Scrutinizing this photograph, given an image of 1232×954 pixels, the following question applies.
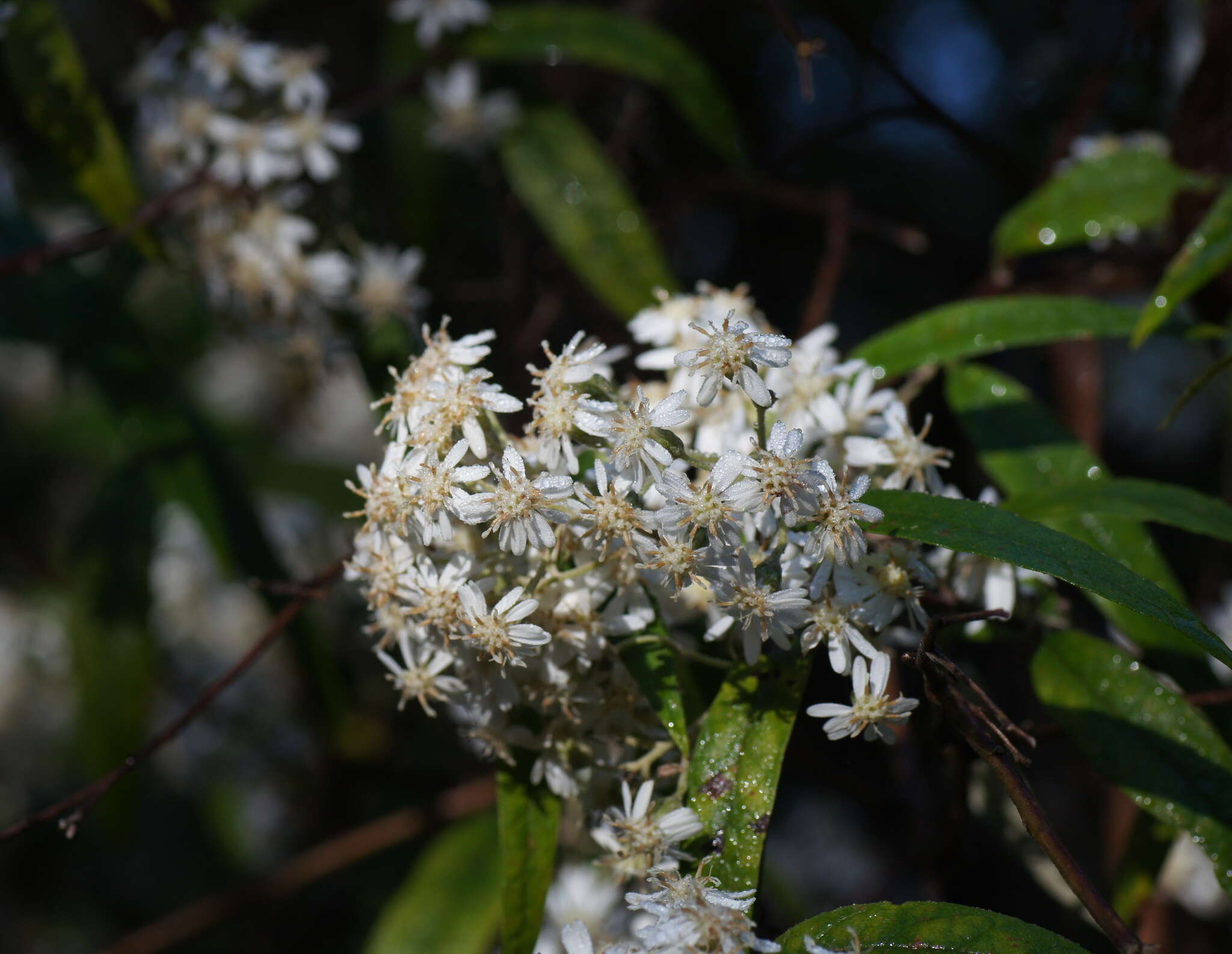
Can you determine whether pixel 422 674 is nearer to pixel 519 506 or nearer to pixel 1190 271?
pixel 519 506

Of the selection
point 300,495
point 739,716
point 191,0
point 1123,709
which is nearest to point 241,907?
point 300,495

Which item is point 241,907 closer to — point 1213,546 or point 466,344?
point 466,344

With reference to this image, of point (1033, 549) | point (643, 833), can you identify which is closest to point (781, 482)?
point (1033, 549)

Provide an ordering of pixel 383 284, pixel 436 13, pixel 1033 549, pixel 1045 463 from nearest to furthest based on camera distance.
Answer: pixel 1033 549 < pixel 1045 463 < pixel 383 284 < pixel 436 13

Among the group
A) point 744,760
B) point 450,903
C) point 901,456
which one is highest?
point 901,456

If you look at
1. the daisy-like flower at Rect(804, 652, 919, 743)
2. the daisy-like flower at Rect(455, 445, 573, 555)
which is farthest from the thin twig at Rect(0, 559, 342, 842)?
the daisy-like flower at Rect(804, 652, 919, 743)

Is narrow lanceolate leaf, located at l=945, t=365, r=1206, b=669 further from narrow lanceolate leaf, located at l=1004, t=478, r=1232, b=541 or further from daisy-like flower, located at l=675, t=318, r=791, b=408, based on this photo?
daisy-like flower, located at l=675, t=318, r=791, b=408
